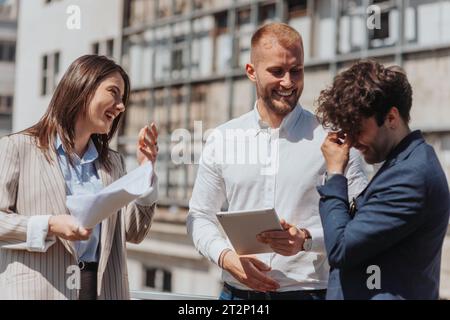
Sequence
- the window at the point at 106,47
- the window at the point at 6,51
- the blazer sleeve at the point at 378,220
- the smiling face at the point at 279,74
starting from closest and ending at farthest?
the blazer sleeve at the point at 378,220 < the smiling face at the point at 279,74 < the window at the point at 106,47 < the window at the point at 6,51

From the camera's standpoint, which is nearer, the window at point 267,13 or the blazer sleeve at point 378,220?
the blazer sleeve at point 378,220

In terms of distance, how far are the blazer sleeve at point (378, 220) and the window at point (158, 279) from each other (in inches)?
573

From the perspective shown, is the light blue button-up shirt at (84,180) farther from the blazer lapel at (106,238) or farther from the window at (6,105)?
the window at (6,105)

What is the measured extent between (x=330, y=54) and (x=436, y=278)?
11.4 metres

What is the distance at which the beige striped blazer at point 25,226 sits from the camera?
245cm

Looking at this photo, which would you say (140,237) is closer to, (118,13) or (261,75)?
(261,75)

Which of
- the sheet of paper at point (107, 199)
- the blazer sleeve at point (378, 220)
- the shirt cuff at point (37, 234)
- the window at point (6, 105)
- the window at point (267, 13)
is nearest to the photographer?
the blazer sleeve at point (378, 220)

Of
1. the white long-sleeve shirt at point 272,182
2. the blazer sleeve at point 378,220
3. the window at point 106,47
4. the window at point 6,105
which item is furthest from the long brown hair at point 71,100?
the window at point 6,105

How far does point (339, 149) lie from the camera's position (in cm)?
239

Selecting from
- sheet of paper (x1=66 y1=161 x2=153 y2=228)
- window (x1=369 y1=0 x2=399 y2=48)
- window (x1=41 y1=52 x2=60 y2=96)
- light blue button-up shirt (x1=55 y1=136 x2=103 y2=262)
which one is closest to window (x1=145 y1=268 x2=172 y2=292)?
window (x1=41 y1=52 x2=60 y2=96)

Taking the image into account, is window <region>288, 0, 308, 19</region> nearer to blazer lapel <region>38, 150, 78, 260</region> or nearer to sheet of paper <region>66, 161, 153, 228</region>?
blazer lapel <region>38, 150, 78, 260</region>

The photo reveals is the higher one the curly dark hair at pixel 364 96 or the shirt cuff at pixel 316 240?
the curly dark hair at pixel 364 96

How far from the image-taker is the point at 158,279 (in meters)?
17.1

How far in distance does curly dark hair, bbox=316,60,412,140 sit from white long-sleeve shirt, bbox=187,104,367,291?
340 millimetres
